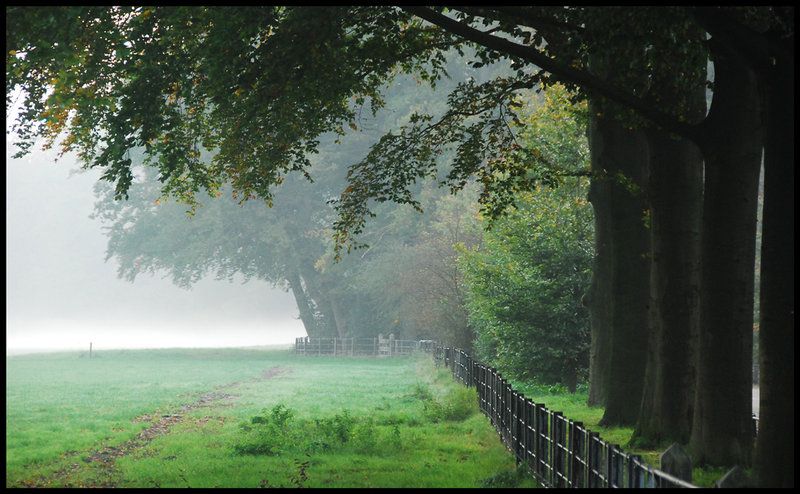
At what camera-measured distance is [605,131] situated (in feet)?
63.2

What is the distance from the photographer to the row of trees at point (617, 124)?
1105 cm

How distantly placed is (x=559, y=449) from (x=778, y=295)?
2.99 meters

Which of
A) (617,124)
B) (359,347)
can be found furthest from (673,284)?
(359,347)

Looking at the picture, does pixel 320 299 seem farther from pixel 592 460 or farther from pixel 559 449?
pixel 592 460

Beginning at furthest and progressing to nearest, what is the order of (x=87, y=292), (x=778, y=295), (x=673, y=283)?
(x=87, y=292), (x=673, y=283), (x=778, y=295)

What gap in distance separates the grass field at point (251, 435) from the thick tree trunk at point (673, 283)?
2.33 m

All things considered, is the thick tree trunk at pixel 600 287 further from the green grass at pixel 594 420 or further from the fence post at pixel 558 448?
the fence post at pixel 558 448

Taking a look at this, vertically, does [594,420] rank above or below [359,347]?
above

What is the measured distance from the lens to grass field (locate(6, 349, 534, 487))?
14758mm

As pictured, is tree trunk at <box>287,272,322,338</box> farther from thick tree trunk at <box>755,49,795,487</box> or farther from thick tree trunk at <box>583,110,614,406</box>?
thick tree trunk at <box>755,49,795,487</box>

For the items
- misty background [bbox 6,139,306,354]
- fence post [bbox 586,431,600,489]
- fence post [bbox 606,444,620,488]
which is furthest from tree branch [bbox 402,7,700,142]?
misty background [bbox 6,139,306,354]

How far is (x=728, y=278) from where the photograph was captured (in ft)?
42.0

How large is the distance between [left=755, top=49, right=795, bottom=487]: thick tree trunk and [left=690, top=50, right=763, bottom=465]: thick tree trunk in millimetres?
1887
